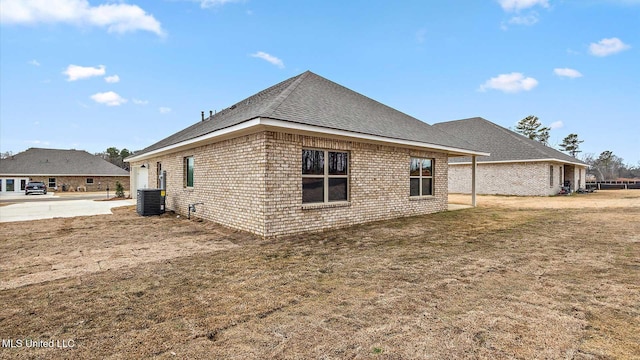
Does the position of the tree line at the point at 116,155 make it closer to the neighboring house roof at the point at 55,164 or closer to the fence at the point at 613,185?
the neighboring house roof at the point at 55,164

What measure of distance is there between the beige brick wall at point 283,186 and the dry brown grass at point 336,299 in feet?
3.30

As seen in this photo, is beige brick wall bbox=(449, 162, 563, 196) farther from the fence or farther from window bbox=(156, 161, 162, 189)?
window bbox=(156, 161, 162, 189)

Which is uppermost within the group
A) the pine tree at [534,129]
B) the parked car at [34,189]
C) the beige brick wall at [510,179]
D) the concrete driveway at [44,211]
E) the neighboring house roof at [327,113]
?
the pine tree at [534,129]

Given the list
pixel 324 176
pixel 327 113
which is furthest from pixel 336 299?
pixel 327 113

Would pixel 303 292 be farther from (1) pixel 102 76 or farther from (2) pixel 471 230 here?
(1) pixel 102 76

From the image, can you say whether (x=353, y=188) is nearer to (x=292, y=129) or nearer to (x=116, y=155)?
(x=292, y=129)

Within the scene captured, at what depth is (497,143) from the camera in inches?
913

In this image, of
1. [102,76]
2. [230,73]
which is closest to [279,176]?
[230,73]

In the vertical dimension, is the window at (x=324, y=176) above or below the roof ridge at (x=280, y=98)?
below

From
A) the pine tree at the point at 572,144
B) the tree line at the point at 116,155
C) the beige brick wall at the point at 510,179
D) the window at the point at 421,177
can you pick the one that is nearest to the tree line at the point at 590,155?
the pine tree at the point at 572,144

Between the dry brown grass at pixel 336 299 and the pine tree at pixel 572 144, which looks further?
the pine tree at pixel 572 144

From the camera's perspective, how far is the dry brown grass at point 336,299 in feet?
8.05

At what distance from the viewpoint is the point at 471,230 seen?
26.6 feet

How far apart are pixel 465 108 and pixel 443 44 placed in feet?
68.4
